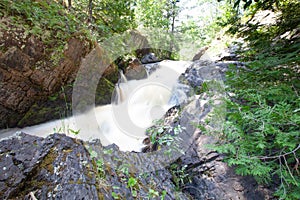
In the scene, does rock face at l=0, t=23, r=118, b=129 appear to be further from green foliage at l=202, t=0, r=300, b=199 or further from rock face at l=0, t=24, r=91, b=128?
green foliage at l=202, t=0, r=300, b=199

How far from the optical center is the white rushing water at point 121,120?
2.47 metres

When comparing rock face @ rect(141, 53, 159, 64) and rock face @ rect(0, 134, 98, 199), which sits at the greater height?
rock face @ rect(0, 134, 98, 199)

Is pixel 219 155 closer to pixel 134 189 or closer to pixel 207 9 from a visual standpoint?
pixel 134 189

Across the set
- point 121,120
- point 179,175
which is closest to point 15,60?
point 121,120

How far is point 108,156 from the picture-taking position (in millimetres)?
1499

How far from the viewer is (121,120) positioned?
112 inches

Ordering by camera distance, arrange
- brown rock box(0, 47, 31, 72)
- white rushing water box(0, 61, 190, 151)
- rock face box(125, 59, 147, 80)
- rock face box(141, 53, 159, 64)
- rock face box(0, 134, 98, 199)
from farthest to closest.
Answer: rock face box(141, 53, 159, 64) < rock face box(125, 59, 147, 80) < white rushing water box(0, 61, 190, 151) < brown rock box(0, 47, 31, 72) < rock face box(0, 134, 98, 199)

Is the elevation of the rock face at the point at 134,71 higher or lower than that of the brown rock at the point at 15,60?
lower

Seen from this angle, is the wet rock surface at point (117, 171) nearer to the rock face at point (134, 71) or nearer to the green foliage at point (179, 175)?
the green foliage at point (179, 175)

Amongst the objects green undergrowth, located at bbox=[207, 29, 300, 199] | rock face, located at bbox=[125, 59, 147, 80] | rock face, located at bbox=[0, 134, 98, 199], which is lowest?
rock face, located at bbox=[125, 59, 147, 80]

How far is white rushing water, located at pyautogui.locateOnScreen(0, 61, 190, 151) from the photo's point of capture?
97.1 inches

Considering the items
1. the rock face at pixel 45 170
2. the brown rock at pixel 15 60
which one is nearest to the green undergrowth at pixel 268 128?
the rock face at pixel 45 170

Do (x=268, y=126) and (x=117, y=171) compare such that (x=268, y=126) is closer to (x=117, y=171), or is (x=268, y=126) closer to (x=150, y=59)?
(x=117, y=171)

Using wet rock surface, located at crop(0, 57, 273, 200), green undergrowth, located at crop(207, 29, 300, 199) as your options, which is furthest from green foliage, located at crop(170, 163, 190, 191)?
green undergrowth, located at crop(207, 29, 300, 199)
